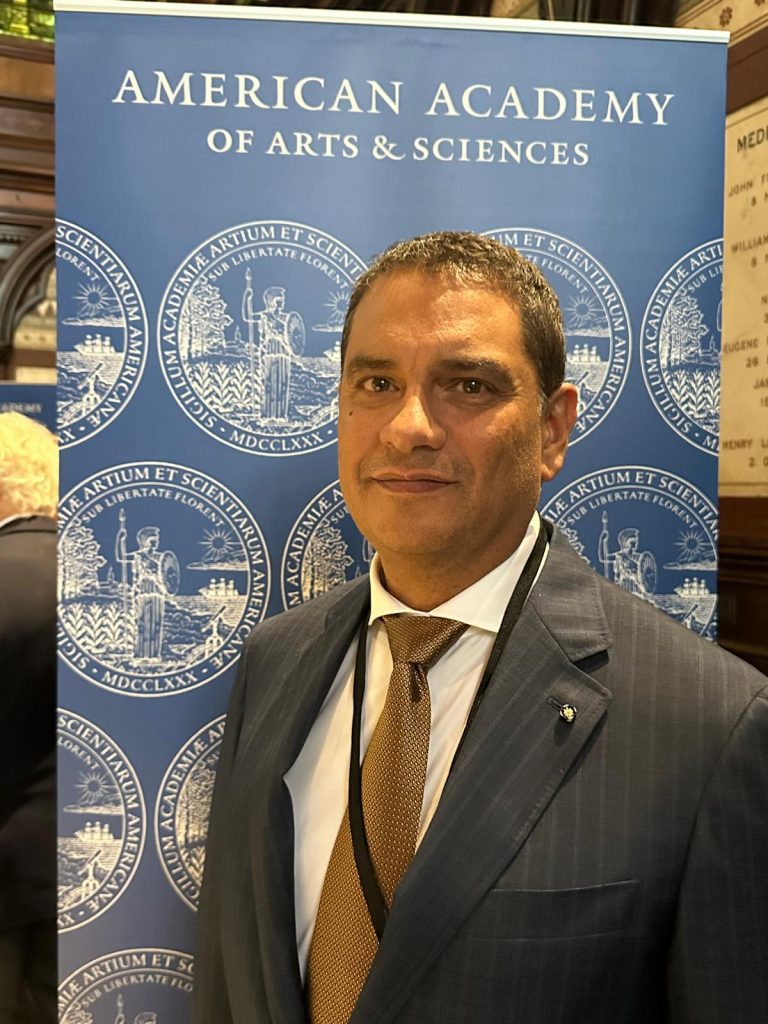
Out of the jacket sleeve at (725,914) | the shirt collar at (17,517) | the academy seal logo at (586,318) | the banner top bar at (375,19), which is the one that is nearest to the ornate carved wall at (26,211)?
the shirt collar at (17,517)

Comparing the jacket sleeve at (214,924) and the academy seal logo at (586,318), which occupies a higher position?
the academy seal logo at (586,318)

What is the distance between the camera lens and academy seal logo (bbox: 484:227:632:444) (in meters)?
1.71

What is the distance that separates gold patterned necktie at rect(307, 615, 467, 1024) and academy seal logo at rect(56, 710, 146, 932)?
1.83 feet

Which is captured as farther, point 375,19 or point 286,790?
point 375,19

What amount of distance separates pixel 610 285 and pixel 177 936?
4.62ft

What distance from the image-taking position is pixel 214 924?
1539 millimetres

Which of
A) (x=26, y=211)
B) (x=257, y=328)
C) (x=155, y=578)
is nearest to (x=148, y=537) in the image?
(x=155, y=578)

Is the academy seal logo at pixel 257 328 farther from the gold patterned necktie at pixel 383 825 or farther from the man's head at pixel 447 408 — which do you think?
the gold patterned necktie at pixel 383 825

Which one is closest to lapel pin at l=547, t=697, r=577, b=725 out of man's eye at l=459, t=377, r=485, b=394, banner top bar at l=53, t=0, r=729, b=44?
man's eye at l=459, t=377, r=485, b=394

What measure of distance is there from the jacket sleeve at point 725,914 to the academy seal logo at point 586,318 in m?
0.77

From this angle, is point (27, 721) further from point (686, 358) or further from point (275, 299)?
point (686, 358)

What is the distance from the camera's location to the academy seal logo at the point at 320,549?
178cm

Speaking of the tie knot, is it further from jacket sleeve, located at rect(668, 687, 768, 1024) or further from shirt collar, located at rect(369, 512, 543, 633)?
jacket sleeve, located at rect(668, 687, 768, 1024)

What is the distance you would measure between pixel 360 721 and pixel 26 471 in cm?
165
